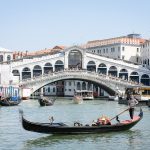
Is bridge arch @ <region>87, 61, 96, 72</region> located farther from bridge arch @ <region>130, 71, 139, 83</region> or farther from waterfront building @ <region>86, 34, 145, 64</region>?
waterfront building @ <region>86, 34, 145, 64</region>

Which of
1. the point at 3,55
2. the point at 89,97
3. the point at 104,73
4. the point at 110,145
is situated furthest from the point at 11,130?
the point at 3,55

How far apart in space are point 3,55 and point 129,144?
2795 cm

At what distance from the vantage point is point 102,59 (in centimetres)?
3334

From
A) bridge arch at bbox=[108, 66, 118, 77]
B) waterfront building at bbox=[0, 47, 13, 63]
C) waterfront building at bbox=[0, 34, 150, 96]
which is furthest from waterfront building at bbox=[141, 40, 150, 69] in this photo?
waterfront building at bbox=[0, 47, 13, 63]

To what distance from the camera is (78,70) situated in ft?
100

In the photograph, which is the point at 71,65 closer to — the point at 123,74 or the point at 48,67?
the point at 48,67

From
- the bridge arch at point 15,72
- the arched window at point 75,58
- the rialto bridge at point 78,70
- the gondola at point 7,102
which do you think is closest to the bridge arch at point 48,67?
the rialto bridge at point 78,70

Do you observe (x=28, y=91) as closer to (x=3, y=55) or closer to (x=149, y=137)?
(x=3, y=55)

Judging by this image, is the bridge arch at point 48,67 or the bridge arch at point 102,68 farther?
the bridge arch at point 102,68

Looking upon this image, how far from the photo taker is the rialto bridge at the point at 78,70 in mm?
30109

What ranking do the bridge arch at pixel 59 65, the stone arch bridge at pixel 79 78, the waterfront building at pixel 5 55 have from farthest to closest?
1. the waterfront building at pixel 5 55
2. the bridge arch at pixel 59 65
3. the stone arch bridge at pixel 79 78

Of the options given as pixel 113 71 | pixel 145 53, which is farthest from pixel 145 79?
pixel 145 53

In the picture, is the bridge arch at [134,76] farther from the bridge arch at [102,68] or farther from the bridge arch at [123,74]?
the bridge arch at [102,68]

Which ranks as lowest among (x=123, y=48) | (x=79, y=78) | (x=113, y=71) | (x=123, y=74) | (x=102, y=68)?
(x=79, y=78)
